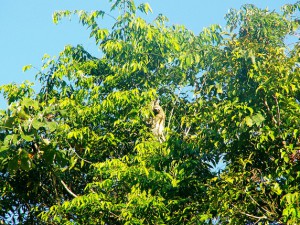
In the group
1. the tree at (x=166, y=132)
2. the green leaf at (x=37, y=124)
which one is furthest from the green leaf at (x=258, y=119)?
the green leaf at (x=37, y=124)

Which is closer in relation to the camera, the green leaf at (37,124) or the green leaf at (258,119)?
the green leaf at (37,124)

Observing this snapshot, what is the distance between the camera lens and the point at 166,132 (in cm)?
1088

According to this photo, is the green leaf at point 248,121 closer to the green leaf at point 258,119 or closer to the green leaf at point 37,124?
the green leaf at point 258,119

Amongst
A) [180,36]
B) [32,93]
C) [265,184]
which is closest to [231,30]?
[180,36]

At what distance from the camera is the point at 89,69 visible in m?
11.5

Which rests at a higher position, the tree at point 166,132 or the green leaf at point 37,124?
the tree at point 166,132

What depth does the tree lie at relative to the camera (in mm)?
7355

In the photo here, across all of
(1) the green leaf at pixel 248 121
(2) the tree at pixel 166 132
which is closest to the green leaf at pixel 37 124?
(2) the tree at pixel 166 132

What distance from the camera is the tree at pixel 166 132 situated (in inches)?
290

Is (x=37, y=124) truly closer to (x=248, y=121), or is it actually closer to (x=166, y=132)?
(x=248, y=121)

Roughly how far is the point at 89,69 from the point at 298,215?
6.09 meters

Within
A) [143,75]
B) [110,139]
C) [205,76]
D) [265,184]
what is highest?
[143,75]

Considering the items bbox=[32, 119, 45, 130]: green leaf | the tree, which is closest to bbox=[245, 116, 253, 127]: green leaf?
the tree

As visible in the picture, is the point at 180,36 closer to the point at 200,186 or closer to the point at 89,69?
the point at 89,69
